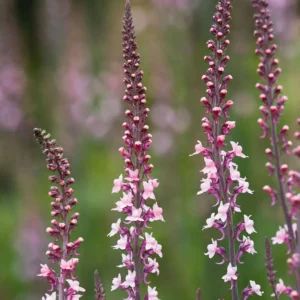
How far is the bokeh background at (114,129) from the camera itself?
843 centimetres

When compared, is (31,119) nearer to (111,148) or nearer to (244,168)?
(111,148)

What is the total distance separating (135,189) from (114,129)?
370 inches

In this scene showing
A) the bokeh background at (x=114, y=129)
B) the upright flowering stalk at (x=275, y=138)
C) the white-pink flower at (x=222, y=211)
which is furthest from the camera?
the bokeh background at (x=114, y=129)

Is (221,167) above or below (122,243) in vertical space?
above

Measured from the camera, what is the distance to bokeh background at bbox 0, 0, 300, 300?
27.7 ft

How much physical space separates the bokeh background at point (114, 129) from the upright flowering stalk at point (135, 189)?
165 inches

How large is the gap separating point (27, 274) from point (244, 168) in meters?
3.65

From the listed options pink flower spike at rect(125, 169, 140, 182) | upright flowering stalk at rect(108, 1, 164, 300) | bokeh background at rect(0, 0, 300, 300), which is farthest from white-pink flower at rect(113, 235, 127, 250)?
bokeh background at rect(0, 0, 300, 300)

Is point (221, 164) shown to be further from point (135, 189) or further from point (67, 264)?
point (67, 264)

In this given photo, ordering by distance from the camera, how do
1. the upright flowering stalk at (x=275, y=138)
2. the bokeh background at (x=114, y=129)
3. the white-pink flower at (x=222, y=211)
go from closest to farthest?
the upright flowering stalk at (x=275, y=138)
the white-pink flower at (x=222, y=211)
the bokeh background at (x=114, y=129)

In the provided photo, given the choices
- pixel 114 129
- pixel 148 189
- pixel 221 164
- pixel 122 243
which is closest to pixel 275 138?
pixel 221 164

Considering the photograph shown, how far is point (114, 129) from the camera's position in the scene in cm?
1241

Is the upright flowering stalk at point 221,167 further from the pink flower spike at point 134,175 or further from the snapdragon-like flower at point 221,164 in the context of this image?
the pink flower spike at point 134,175

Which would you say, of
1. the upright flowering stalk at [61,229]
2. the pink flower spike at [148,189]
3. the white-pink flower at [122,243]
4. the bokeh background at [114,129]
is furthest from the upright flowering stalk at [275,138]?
the bokeh background at [114,129]
